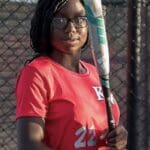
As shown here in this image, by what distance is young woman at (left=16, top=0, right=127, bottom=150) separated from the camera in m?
2.30

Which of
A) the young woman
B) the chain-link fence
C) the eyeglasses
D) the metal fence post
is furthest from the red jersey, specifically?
the chain-link fence

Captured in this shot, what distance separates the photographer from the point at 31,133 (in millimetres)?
2293

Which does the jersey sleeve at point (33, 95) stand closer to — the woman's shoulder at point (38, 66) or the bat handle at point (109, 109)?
the woman's shoulder at point (38, 66)

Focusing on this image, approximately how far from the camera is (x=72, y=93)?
7.81 ft

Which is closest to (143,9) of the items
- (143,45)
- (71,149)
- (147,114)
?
(143,45)

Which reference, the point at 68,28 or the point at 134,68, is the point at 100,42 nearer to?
the point at 68,28

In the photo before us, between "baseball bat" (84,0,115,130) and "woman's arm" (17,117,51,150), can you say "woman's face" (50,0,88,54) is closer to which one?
"baseball bat" (84,0,115,130)

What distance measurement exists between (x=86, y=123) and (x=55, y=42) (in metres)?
0.36

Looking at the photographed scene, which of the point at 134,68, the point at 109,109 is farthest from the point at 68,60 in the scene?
the point at 134,68

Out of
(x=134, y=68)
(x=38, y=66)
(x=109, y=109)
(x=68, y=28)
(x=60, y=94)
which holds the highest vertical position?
(x=68, y=28)

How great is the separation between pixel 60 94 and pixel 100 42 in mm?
265

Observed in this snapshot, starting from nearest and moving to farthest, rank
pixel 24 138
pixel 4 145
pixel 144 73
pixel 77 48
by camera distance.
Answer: pixel 24 138, pixel 77 48, pixel 144 73, pixel 4 145

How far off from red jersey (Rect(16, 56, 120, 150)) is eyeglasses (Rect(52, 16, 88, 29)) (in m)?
0.15

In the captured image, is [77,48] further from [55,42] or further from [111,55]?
[111,55]
